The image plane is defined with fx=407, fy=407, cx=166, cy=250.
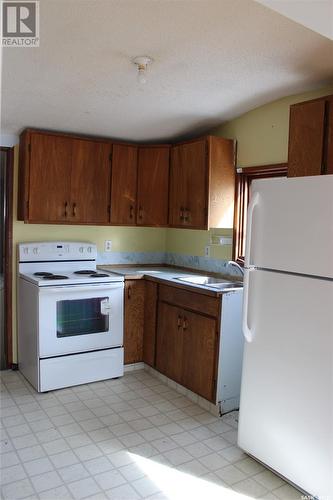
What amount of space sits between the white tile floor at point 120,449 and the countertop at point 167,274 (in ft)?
2.91

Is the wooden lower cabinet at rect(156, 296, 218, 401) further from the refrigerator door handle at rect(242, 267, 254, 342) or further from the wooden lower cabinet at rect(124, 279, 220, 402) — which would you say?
the refrigerator door handle at rect(242, 267, 254, 342)

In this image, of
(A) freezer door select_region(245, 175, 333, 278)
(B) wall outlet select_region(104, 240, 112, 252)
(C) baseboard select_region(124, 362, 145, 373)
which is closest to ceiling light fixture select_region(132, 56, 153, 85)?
(A) freezer door select_region(245, 175, 333, 278)

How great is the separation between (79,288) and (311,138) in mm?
2007

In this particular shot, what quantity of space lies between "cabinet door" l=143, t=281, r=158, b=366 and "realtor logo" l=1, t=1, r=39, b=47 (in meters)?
2.08

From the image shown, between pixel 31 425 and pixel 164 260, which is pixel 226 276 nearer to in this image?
pixel 164 260

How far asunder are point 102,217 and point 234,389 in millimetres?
1832

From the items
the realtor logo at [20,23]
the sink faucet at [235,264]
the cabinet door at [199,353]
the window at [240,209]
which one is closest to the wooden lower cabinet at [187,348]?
the cabinet door at [199,353]

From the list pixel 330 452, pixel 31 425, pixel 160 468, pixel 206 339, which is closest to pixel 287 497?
pixel 330 452

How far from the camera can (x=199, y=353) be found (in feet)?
9.86

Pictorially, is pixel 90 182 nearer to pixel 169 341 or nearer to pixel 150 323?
pixel 150 323

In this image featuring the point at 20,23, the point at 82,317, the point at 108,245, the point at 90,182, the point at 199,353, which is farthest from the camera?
the point at 108,245

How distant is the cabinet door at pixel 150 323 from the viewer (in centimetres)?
352

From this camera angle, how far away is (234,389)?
2.96 m

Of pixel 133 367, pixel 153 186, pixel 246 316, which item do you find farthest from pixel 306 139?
pixel 133 367
